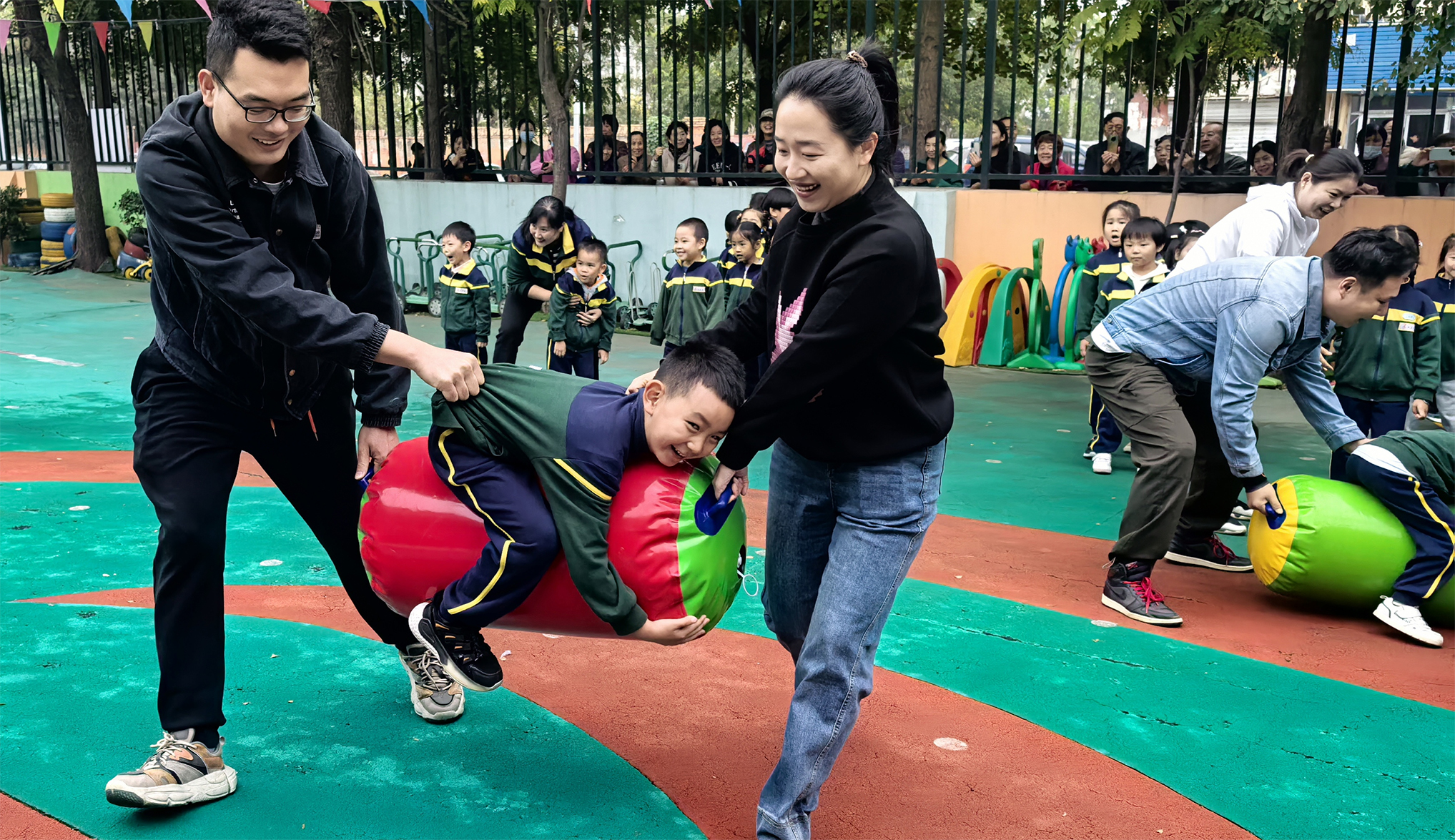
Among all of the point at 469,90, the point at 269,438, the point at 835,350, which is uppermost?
the point at 469,90

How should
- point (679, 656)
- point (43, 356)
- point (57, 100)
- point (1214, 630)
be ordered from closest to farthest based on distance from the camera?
1. point (679, 656)
2. point (1214, 630)
3. point (43, 356)
4. point (57, 100)

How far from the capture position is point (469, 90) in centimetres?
1480

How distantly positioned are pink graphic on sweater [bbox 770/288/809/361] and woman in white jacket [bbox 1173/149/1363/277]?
2973 millimetres

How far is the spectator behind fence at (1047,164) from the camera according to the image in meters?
11.0

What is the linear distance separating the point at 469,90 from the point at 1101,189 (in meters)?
8.03

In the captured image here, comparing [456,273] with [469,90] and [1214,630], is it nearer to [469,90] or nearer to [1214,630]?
[1214,630]

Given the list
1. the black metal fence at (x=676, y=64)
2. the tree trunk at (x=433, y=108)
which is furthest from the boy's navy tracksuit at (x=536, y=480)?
the tree trunk at (x=433, y=108)

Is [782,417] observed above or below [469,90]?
below

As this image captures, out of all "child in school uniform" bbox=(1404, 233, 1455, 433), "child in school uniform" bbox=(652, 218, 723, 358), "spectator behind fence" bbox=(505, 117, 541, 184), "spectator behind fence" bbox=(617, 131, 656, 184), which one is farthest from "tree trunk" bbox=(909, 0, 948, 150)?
"child in school uniform" bbox=(1404, 233, 1455, 433)

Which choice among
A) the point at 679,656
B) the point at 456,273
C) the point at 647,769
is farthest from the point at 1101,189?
the point at 647,769

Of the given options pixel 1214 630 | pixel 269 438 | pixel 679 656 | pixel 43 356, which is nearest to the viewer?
pixel 269 438

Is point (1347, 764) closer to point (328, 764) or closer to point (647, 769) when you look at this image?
point (647, 769)

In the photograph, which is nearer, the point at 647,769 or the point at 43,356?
the point at 647,769

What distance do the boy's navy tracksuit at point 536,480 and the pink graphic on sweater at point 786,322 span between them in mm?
358
